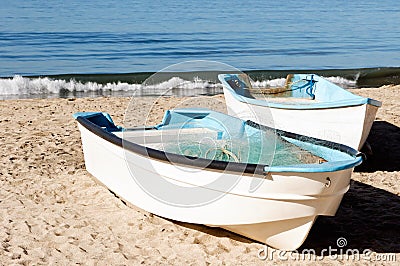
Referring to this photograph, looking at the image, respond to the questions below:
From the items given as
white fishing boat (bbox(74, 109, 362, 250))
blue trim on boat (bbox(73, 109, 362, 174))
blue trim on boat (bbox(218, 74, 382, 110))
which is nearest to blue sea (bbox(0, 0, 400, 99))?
blue trim on boat (bbox(218, 74, 382, 110))

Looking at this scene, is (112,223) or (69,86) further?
(69,86)

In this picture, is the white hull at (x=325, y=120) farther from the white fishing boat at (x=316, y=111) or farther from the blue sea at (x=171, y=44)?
the blue sea at (x=171, y=44)

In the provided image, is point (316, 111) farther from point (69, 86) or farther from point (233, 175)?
point (69, 86)

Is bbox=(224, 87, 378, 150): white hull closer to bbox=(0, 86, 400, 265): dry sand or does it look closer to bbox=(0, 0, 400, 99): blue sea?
bbox=(0, 86, 400, 265): dry sand

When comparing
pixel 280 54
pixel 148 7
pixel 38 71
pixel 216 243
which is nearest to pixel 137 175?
pixel 216 243

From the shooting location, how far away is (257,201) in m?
5.10

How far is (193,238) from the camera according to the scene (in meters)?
5.64

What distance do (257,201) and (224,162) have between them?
410mm

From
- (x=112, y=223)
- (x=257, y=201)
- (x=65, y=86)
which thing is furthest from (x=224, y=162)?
(x=65, y=86)

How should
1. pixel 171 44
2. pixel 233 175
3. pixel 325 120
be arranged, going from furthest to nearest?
pixel 171 44, pixel 325 120, pixel 233 175

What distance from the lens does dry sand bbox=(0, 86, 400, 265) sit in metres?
5.35

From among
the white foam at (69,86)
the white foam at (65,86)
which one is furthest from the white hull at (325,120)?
the white foam at (65,86)

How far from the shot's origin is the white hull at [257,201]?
493cm

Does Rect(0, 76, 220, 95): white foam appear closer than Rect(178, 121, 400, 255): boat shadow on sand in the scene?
No
